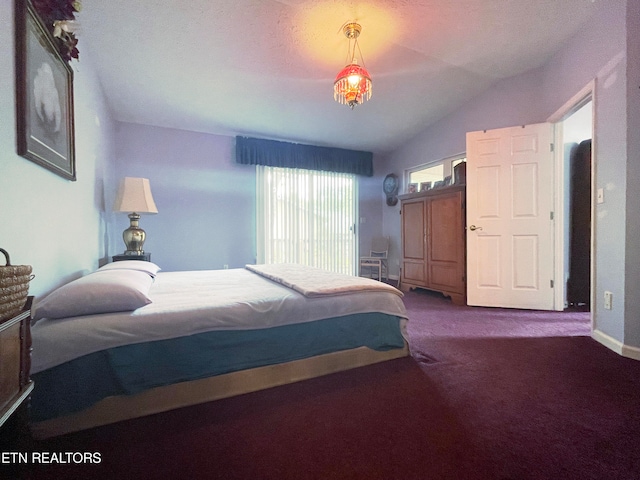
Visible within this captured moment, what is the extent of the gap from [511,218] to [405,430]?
2.94 m

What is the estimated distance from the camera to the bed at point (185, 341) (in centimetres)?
117

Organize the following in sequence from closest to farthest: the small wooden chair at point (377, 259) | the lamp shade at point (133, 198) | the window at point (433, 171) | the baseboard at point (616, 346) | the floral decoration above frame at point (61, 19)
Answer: the floral decoration above frame at point (61, 19) → the baseboard at point (616, 346) → the lamp shade at point (133, 198) → the window at point (433, 171) → the small wooden chair at point (377, 259)

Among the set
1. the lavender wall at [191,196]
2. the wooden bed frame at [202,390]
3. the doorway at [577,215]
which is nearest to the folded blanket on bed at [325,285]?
the wooden bed frame at [202,390]

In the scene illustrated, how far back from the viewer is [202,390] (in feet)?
4.68

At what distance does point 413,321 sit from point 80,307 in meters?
2.56

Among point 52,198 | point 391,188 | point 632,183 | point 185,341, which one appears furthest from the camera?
point 391,188

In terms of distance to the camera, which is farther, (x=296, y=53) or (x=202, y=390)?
(x=296, y=53)

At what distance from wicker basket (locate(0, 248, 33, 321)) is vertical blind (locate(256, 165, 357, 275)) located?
3816mm

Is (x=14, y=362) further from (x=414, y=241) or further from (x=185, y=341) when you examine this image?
(x=414, y=241)

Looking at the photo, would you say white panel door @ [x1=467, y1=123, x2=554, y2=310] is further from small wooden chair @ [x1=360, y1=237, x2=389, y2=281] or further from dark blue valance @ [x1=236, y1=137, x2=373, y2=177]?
dark blue valance @ [x1=236, y1=137, x2=373, y2=177]

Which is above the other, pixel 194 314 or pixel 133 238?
pixel 133 238

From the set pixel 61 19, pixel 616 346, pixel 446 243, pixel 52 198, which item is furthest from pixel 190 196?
pixel 616 346

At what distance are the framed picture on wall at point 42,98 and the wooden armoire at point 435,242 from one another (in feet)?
12.5

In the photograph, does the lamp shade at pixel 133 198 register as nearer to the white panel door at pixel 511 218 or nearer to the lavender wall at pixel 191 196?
the lavender wall at pixel 191 196
